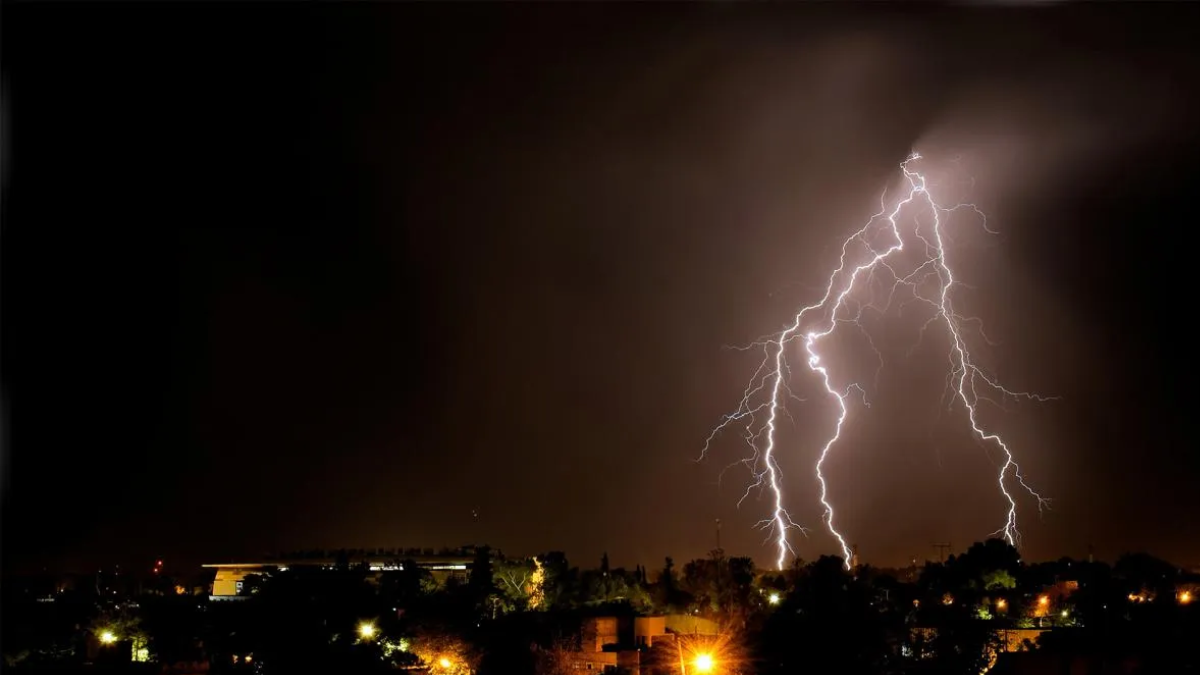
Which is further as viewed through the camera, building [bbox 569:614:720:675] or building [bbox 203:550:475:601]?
building [bbox 203:550:475:601]

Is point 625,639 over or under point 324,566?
under

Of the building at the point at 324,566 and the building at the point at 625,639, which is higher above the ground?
the building at the point at 324,566

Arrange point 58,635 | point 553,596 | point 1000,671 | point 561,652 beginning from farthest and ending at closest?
point 553,596 → point 58,635 → point 561,652 → point 1000,671

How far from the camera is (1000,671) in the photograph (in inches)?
625

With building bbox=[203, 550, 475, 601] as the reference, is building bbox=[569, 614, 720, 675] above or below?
below

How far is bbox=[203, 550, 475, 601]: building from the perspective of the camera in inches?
1593

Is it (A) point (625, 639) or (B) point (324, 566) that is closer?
(A) point (625, 639)

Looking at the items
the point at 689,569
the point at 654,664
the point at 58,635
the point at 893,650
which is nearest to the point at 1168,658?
the point at 893,650

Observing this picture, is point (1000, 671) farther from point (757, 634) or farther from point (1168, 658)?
point (757, 634)

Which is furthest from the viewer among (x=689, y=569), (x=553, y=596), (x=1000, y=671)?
(x=689, y=569)

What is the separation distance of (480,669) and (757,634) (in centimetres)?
479

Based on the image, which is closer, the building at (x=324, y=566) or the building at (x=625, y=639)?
the building at (x=625, y=639)

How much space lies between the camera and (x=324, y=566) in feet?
118

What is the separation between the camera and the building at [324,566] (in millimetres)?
40469
